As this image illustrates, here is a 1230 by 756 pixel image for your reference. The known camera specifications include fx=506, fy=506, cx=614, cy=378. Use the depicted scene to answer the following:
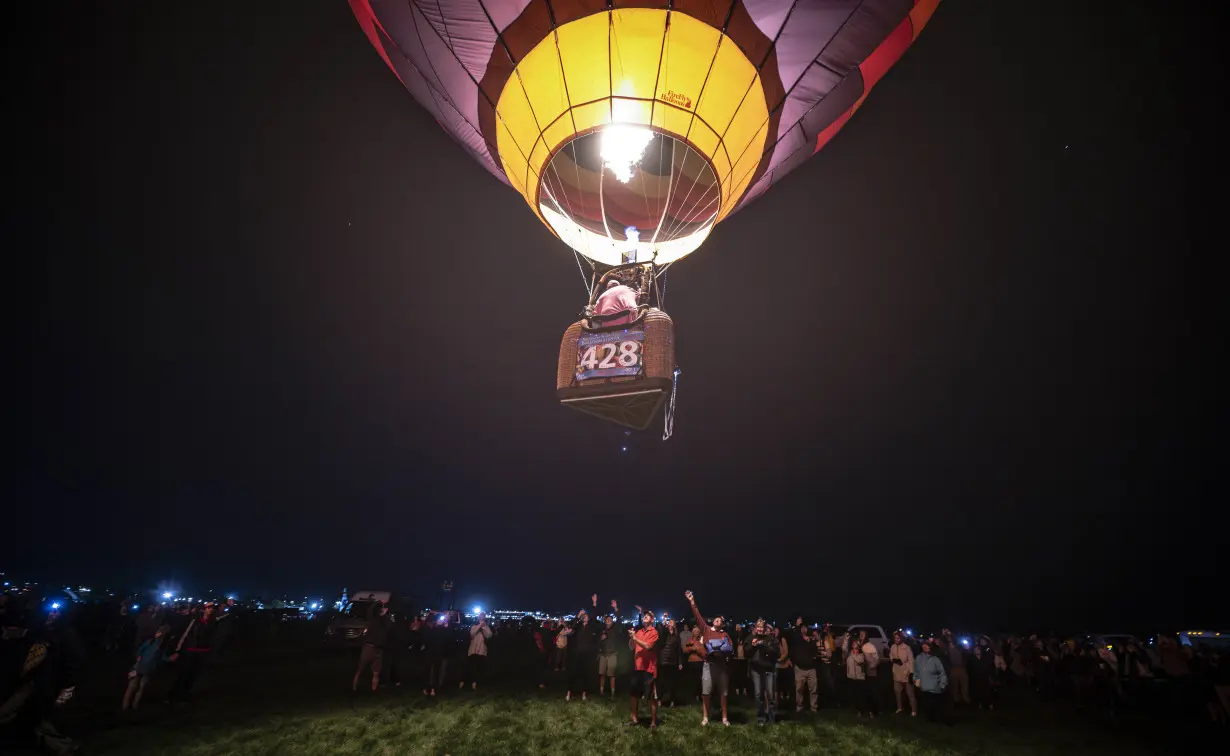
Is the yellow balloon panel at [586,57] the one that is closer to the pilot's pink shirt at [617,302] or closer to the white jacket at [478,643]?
the pilot's pink shirt at [617,302]

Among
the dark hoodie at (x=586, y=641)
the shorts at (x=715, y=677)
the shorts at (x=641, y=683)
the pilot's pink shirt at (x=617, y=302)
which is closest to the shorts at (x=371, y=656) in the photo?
the dark hoodie at (x=586, y=641)

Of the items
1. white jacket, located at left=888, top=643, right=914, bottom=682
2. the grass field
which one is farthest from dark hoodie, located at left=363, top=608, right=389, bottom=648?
white jacket, located at left=888, top=643, right=914, bottom=682

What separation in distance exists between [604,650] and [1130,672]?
12.0 metres

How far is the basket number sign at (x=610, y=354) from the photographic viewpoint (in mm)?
7602

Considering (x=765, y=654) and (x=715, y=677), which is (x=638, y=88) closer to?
(x=765, y=654)

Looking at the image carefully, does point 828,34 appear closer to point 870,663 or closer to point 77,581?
point 870,663

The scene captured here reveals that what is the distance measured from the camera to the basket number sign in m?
7.60

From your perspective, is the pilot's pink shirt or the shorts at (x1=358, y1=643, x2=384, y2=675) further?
the shorts at (x1=358, y1=643, x2=384, y2=675)

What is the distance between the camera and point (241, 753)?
239 inches

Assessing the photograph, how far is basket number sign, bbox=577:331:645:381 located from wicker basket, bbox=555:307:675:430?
0.06m

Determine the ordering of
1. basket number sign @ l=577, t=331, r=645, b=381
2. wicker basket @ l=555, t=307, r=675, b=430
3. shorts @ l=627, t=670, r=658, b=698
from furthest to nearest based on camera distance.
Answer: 1. shorts @ l=627, t=670, r=658, b=698
2. basket number sign @ l=577, t=331, r=645, b=381
3. wicker basket @ l=555, t=307, r=675, b=430

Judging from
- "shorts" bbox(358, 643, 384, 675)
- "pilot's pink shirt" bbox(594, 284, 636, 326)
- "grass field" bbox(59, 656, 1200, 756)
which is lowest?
"grass field" bbox(59, 656, 1200, 756)

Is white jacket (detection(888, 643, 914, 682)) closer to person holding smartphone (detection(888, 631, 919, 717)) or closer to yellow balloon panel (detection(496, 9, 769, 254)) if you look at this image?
person holding smartphone (detection(888, 631, 919, 717))

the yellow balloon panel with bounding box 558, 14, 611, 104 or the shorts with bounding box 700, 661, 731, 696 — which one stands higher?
the yellow balloon panel with bounding box 558, 14, 611, 104
